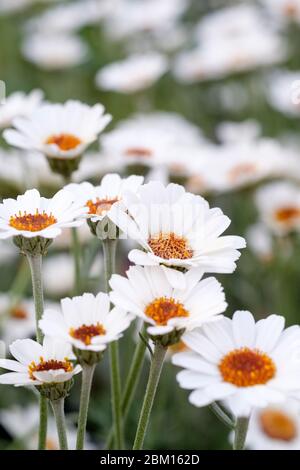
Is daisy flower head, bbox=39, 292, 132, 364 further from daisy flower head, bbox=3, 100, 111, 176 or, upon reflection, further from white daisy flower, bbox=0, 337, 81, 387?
daisy flower head, bbox=3, 100, 111, 176

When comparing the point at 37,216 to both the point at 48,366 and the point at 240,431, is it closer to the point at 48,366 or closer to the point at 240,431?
the point at 48,366

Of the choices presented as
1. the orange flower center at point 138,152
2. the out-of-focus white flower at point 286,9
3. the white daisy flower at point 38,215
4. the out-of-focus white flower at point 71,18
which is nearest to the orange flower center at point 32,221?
the white daisy flower at point 38,215

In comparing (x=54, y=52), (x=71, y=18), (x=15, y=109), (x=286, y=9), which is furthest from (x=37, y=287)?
(x=71, y=18)

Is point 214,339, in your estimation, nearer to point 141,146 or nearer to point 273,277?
point 141,146

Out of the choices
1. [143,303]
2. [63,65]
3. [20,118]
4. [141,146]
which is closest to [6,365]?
[143,303]

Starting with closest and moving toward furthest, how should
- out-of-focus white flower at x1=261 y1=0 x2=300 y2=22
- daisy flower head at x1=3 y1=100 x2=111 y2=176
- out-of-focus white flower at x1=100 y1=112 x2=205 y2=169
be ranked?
daisy flower head at x1=3 y1=100 x2=111 y2=176 → out-of-focus white flower at x1=100 y1=112 x2=205 y2=169 → out-of-focus white flower at x1=261 y1=0 x2=300 y2=22

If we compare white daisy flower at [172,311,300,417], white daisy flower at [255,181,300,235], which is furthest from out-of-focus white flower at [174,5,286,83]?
white daisy flower at [172,311,300,417]
